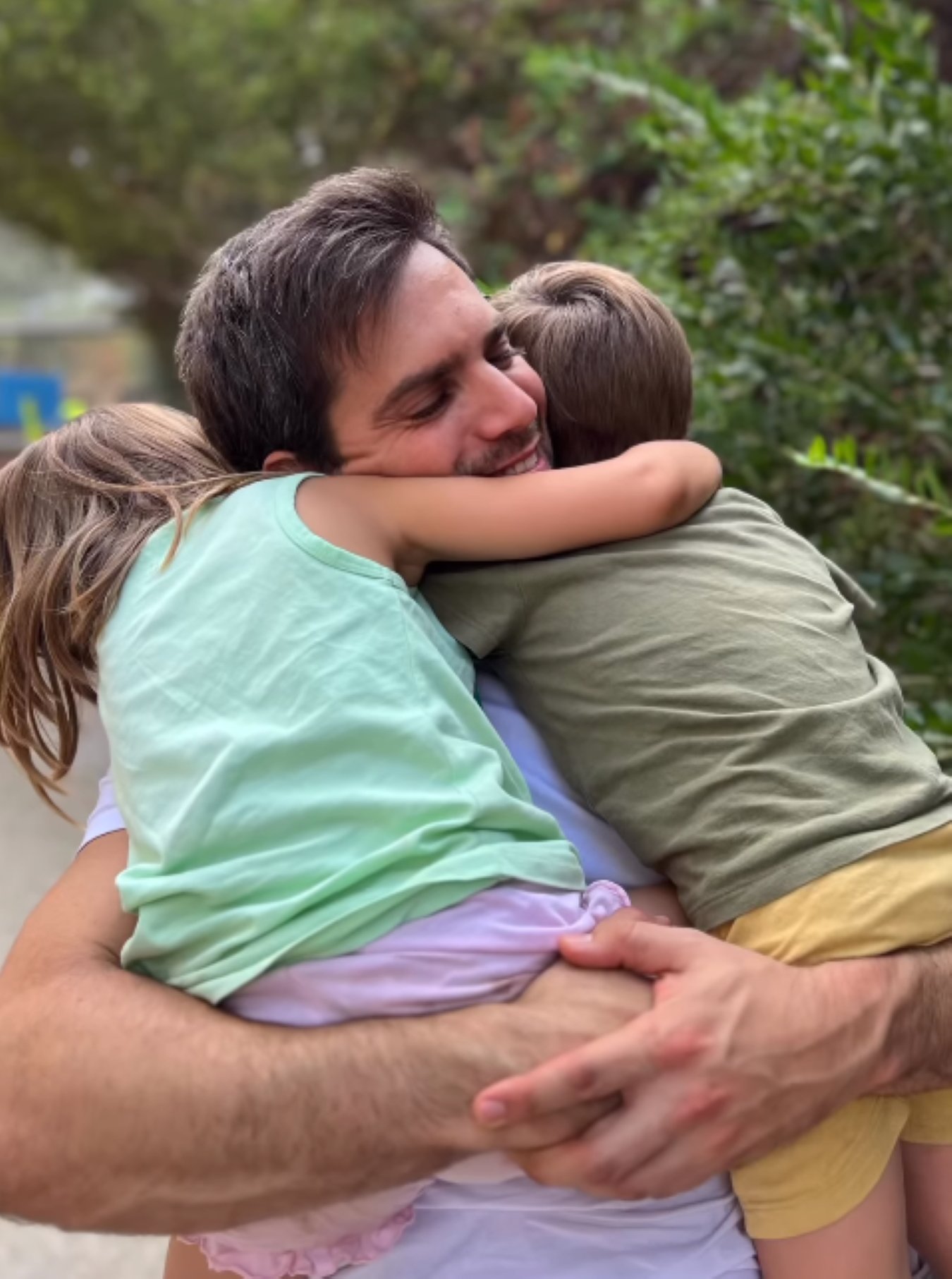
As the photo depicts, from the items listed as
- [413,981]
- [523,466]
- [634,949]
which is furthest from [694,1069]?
[523,466]

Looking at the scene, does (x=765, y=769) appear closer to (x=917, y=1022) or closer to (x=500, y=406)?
(x=917, y=1022)

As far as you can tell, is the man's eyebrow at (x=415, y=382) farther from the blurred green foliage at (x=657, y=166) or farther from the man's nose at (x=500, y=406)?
the blurred green foliage at (x=657, y=166)

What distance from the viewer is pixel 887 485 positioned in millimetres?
2457

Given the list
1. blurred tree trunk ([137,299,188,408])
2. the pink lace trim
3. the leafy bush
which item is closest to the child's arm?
the pink lace trim

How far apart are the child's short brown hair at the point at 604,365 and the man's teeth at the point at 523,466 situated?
0.13 metres

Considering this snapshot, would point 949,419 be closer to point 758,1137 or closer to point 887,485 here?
point 887,485

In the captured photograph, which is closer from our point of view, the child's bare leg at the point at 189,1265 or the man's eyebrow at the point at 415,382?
the man's eyebrow at the point at 415,382

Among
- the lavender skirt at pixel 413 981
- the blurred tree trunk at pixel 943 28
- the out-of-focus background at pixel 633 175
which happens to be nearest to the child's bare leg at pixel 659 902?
the lavender skirt at pixel 413 981

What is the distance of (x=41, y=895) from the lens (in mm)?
4668

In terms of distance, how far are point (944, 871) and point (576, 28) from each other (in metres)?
5.91

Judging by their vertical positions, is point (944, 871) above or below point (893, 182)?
below

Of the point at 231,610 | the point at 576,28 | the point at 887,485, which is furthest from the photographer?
the point at 576,28

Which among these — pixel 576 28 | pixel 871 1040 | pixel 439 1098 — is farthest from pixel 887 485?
pixel 576 28

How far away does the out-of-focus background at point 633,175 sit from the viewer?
3.12 metres
